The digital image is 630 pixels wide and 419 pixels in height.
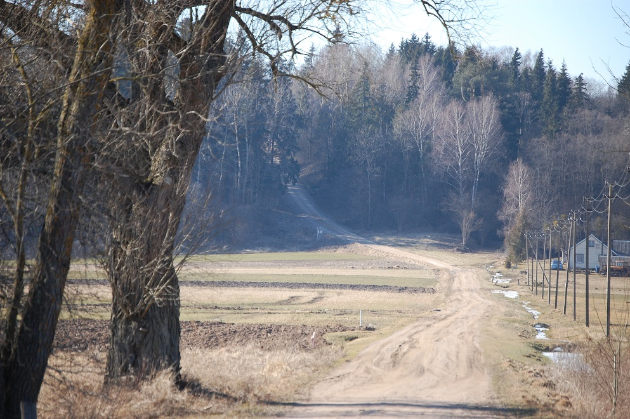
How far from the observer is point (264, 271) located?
183 ft

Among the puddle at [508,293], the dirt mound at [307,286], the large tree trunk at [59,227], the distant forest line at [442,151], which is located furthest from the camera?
the distant forest line at [442,151]

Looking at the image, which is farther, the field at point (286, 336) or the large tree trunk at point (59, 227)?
the field at point (286, 336)

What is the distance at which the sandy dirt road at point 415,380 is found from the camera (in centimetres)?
1038

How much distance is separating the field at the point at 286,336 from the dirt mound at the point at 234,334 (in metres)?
0.04

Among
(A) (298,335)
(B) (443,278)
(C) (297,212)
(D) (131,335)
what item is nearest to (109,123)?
(D) (131,335)

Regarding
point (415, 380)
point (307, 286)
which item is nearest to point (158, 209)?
point (415, 380)

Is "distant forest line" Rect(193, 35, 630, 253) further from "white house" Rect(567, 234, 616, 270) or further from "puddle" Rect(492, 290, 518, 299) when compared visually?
"puddle" Rect(492, 290, 518, 299)

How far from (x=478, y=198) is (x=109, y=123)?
8094 centimetres

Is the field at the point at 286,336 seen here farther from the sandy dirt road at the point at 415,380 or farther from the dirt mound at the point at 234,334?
the sandy dirt road at the point at 415,380

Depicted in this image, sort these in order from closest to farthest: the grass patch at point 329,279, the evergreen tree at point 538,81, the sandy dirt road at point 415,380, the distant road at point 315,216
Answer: the sandy dirt road at point 415,380, the grass patch at point 329,279, the distant road at point 315,216, the evergreen tree at point 538,81

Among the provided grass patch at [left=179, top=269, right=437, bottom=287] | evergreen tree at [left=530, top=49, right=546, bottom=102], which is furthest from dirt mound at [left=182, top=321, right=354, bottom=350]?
evergreen tree at [left=530, top=49, right=546, bottom=102]

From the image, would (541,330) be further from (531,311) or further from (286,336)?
(286,336)

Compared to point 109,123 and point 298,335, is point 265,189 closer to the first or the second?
point 298,335

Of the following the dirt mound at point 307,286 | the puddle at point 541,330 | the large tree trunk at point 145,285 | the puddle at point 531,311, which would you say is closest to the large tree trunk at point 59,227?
the large tree trunk at point 145,285
